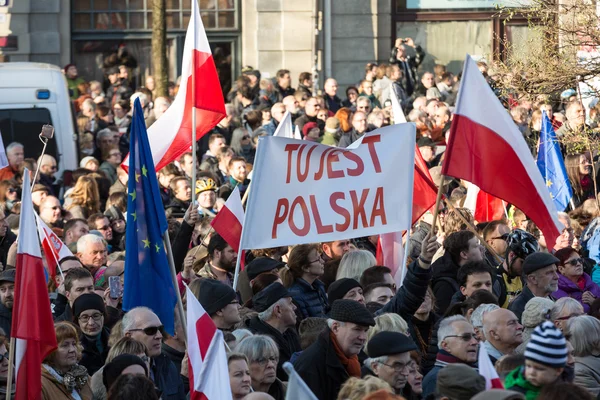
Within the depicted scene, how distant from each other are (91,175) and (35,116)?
9.17ft

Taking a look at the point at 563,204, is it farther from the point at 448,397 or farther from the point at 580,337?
the point at 448,397

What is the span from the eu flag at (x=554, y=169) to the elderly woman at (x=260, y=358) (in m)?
7.37

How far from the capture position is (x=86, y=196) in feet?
48.9

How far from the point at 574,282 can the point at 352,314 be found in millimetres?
3786

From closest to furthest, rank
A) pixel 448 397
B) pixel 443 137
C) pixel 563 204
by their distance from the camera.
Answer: pixel 448 397
pixel 563 204
pixel 443 137

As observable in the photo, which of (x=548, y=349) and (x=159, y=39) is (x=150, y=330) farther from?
(x=159, y=39)

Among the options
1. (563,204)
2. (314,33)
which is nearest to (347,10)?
(314,33)

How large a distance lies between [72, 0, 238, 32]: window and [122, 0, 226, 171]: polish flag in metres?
15.0

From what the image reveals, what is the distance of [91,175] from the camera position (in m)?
15.5

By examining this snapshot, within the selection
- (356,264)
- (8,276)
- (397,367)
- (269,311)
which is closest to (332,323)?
(397,367)

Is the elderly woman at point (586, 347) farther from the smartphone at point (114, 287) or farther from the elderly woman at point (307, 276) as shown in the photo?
the smartphone at point (114, 287)

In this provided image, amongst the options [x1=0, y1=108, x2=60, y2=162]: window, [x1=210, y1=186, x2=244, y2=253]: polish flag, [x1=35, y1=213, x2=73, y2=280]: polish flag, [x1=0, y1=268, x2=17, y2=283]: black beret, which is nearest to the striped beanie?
[x1=0, y1=268, x2=17, y2=283]: black beret

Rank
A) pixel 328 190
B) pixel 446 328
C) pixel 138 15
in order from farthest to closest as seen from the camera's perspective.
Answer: pixel 138 15
pixel 328 190
pixel 446 328

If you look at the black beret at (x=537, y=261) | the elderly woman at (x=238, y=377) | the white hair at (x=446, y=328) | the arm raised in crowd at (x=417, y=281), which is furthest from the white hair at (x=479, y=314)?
the elderly woman at (x=238, y=377)
